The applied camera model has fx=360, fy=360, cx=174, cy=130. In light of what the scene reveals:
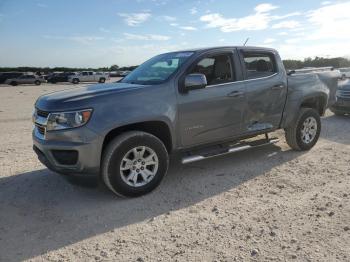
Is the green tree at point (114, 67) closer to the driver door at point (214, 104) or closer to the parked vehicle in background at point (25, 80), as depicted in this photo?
the parked vehicle in background at point (25, 80)

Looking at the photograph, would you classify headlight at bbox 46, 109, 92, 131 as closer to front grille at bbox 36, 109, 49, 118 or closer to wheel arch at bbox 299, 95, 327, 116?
front grille at bbox 36, 109, 49, 118

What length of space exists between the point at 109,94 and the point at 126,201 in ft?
4.32

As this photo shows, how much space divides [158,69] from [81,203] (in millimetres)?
2192

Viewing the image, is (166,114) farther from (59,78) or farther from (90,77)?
(59,78)

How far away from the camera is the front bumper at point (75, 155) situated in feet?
13.4

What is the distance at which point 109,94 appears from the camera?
4.27 metres

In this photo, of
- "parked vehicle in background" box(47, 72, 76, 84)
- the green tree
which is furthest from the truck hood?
the green tree

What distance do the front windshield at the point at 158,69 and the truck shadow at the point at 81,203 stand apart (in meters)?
1.46

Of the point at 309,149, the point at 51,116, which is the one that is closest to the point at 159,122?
the point at 51,116

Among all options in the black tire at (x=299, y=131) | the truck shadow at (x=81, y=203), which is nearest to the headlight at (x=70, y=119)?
the truck shadow at (x=81, y=203)

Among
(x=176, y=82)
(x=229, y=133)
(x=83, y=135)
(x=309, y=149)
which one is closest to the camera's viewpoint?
(x=83, y=135)

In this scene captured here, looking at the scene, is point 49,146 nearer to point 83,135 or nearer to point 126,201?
point 83,135

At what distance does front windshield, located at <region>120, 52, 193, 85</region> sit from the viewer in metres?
4.93

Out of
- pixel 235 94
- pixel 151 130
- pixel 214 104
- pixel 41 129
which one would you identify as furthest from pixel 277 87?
pixel 41 129
